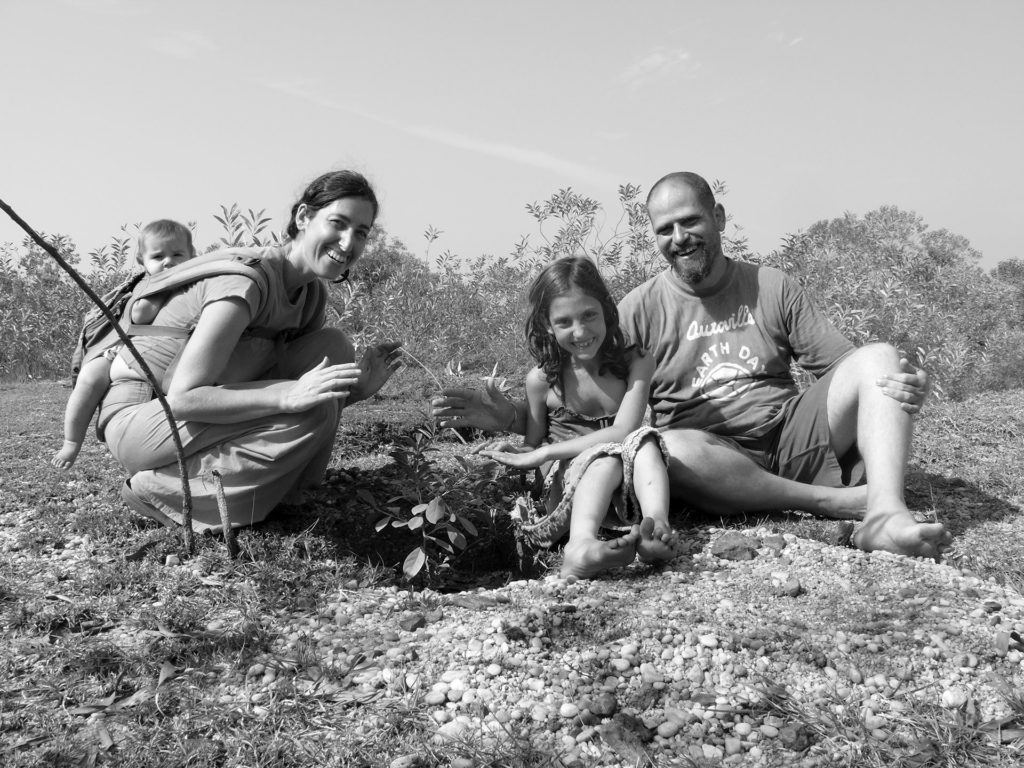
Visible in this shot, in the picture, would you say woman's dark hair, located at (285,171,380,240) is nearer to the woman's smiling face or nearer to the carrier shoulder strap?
the woman's smiling face

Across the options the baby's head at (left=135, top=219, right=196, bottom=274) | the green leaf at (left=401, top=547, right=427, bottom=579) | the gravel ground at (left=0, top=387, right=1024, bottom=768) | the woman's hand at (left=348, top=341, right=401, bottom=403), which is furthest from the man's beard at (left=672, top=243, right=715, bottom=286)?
the baby's head at (left=135, top=219, right=196, bottom=274)

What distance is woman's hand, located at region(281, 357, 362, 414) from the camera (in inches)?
113

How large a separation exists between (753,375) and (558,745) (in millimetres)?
2079

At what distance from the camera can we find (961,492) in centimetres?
390

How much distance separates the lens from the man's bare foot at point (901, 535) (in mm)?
2748

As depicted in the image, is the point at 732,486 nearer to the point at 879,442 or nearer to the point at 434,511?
the point at 879,442

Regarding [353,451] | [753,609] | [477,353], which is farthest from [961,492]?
[477,353]

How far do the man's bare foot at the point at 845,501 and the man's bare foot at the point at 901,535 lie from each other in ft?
1.07

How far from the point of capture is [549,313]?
3379 mm

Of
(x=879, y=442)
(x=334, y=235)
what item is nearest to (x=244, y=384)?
(x=334, y=235)

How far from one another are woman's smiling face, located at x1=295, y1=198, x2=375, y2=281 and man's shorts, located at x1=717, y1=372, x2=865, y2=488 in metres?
1.66

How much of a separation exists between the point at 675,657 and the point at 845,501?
4.78 feet

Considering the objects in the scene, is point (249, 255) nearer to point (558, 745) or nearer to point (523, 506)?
point (523, 506)

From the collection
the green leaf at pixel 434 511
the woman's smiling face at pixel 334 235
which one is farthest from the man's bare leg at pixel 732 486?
the woman's smiling face at pixel 334 235
